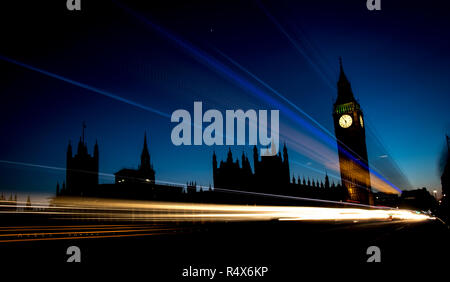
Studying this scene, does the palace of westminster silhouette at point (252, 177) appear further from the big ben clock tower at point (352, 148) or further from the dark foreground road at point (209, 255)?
the dark foreground road at point (209, 255)

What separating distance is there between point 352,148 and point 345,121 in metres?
8.37

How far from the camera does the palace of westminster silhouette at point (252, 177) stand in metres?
51.7

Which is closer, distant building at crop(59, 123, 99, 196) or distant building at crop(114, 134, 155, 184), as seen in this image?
distant building at crop(59, 123, 99, 196)

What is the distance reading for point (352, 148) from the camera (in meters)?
84.4

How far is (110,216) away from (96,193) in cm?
3355

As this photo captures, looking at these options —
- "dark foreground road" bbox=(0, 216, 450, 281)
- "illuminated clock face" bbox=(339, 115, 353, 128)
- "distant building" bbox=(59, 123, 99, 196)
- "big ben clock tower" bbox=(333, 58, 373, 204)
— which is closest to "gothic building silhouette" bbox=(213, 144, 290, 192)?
"distant building" bbox=(59, 123, 99, 196)

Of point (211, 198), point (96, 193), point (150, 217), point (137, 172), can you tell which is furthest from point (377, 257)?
point (137, 172)

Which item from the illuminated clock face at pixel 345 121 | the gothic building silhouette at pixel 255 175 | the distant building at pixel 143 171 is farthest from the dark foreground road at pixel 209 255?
the illuminated clock face at pixel 345 121

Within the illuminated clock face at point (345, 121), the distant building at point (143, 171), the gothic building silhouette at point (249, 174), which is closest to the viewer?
the gothic building silhouette at point (249, 174)

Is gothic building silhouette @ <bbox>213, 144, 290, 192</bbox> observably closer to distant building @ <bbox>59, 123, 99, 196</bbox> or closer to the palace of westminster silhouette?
the palace of westminster silhouette

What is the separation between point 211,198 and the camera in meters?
47.1

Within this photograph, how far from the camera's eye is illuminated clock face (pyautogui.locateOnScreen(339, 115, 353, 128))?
86438 millimetres
